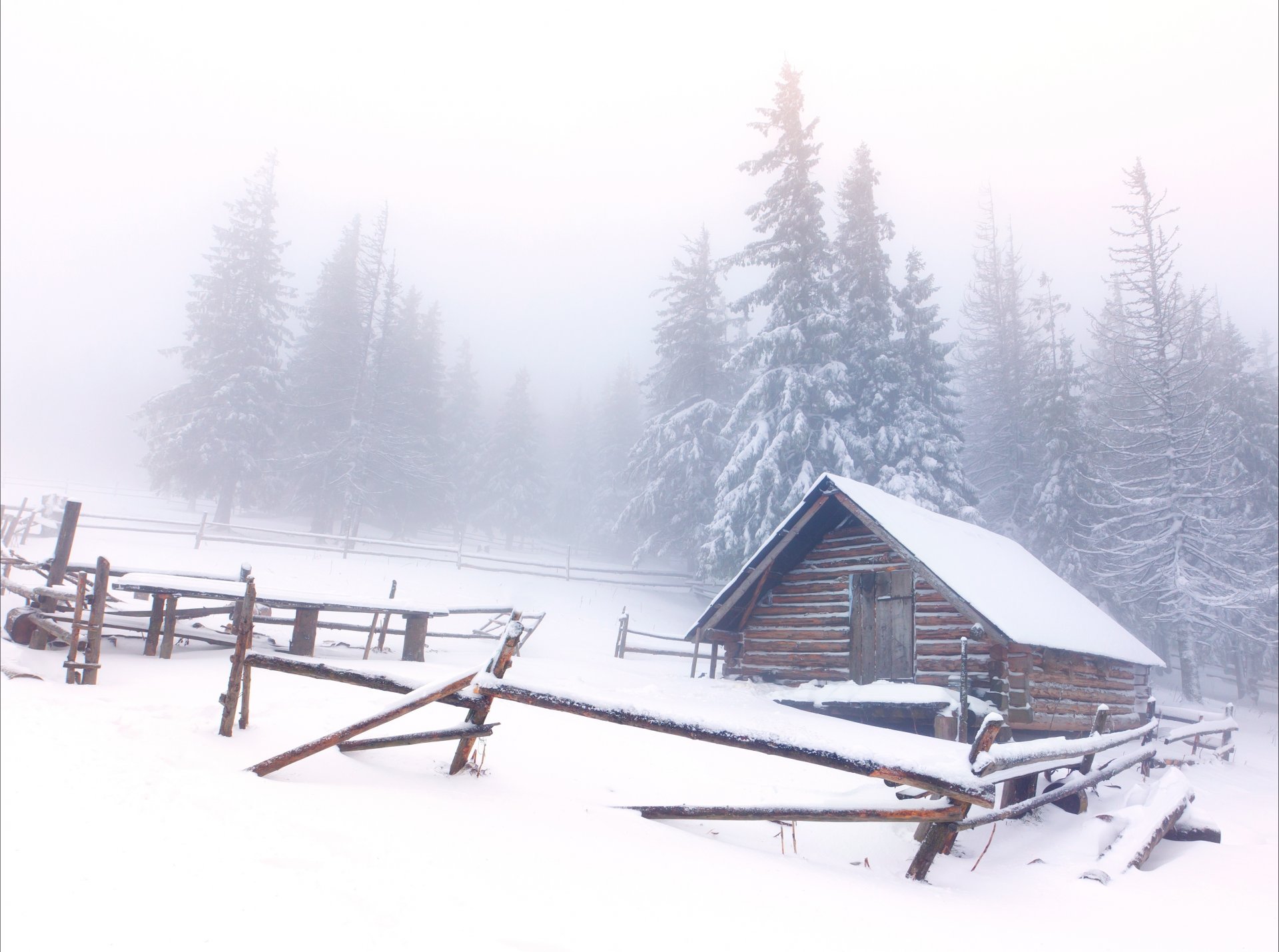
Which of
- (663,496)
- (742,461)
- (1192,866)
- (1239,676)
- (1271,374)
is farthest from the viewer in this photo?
(1271,374)

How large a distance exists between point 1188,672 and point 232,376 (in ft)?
142

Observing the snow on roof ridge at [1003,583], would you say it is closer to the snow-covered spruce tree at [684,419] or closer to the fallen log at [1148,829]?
the fallen log at [1148,829]

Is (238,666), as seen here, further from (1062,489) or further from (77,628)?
(1062,489)

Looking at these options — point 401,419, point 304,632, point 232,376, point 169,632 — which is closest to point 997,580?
point 304,632

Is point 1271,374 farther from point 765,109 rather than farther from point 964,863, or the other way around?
point 964,863

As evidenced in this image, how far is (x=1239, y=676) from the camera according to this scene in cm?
2984

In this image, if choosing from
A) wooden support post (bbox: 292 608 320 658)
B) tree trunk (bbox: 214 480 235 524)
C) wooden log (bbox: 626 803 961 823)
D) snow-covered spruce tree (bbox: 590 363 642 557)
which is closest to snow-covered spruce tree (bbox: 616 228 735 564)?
snow-covered spruce tree (bbox: 590 363 642 557)

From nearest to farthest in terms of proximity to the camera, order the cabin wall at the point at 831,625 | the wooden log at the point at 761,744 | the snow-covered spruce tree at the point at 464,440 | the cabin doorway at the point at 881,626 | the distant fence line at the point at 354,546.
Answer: the wooden log at the point at 761,744 < the cabin wall at the point at 831,625 < the cabin doorway at the point at 881,626 < the distant fence line at the point at 354,546 < the snow-covered spruce tree at the point at 464,440

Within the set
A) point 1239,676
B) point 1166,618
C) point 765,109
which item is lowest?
point 1239,676

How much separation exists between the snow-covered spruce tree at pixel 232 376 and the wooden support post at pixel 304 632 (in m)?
23.9

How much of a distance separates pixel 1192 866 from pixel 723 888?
5.98m

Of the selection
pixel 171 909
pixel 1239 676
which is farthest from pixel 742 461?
pixel 1239 676

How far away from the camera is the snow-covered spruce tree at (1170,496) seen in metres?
25.8

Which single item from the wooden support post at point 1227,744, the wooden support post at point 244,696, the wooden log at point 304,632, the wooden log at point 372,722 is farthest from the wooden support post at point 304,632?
the wooden support post at point 1227,744
